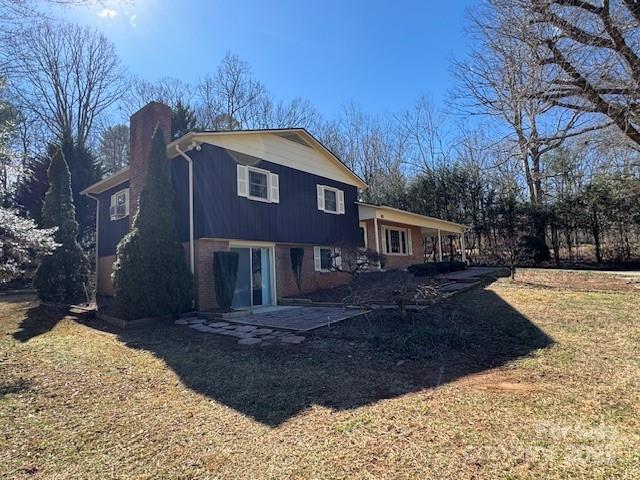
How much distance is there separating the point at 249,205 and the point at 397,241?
36.0ft

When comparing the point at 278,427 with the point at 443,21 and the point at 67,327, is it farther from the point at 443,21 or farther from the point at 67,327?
the point at 443,21

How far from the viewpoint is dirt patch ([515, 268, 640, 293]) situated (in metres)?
10.7

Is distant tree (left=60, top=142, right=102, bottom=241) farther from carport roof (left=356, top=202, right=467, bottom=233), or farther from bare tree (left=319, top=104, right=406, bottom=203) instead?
bare tree (left=319, top=104, right=406, bottom=203)

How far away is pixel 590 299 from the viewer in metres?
9.17

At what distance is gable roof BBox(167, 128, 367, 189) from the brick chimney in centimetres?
76

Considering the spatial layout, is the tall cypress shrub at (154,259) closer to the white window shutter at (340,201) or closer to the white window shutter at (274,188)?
the white window shutter at (274,188)

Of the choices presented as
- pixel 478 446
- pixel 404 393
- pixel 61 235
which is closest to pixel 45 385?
pixel 404 393

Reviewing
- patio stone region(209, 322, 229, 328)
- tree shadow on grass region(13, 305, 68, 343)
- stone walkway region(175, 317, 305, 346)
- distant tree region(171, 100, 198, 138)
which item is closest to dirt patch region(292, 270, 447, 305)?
stone walkway region(175, 317, 305, 346)

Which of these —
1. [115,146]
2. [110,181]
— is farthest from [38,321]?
[115,146]

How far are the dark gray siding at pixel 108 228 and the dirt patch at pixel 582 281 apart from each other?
1470 cm

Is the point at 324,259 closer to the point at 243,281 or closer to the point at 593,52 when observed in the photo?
the point at 243,281

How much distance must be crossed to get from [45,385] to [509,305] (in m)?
9.31

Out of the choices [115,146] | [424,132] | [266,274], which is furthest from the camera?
[424,132]

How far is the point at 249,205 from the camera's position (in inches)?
460
